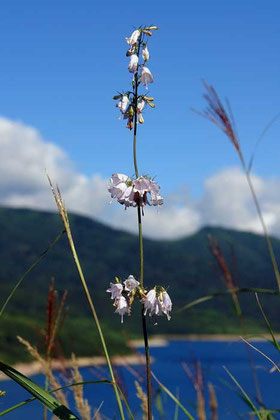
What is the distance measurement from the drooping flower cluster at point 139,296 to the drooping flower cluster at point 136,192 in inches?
20.3

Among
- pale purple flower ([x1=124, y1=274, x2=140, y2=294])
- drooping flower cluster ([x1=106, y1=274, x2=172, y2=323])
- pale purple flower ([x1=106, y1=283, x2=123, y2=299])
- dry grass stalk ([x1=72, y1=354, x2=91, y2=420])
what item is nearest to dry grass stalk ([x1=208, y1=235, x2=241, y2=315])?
drooping flower cluster ([x1=106, y1=274, x2=172, y2=323])

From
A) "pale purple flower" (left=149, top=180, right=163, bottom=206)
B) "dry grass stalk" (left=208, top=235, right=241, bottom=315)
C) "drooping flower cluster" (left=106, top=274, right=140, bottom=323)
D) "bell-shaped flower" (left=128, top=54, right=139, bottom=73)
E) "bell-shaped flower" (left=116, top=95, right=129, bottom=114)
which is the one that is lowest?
"drooping flower cluster" (left=106, top=274, right=140, bottom=323)

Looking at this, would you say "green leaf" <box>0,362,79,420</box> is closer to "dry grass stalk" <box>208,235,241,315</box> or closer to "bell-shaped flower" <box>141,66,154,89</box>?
"dry grass stalk" <box>208,235,241,315</box>

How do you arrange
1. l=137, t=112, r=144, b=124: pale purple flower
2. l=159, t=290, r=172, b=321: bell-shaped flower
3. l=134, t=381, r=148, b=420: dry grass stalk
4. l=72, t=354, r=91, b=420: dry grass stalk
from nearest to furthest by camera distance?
l=159, t=290, r=172, b=321: bell-shaped flower < l=137, t=112, r=144, b=124: pale purple flower < l=134, t=381, r=148, b=420: dry grass stalk < l=72, t=354, r=91, b=420: dry grass stalk

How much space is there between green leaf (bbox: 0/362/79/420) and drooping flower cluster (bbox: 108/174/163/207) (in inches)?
53.4

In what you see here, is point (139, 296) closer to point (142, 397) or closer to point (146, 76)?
point (142, 397)

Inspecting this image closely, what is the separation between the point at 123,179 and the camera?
4.04 metres

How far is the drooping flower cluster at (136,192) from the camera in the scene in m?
3.92

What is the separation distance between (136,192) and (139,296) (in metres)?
0.69

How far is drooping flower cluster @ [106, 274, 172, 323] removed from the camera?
12.2 feet

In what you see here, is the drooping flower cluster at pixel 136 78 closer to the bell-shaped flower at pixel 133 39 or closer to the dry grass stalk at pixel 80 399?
the bell-shaped flower at pixel 133 39

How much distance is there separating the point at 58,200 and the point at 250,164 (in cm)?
118

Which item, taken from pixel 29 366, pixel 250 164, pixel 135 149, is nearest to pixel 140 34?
pixel 135 149

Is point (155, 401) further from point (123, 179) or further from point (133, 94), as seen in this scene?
point (133, 94)
